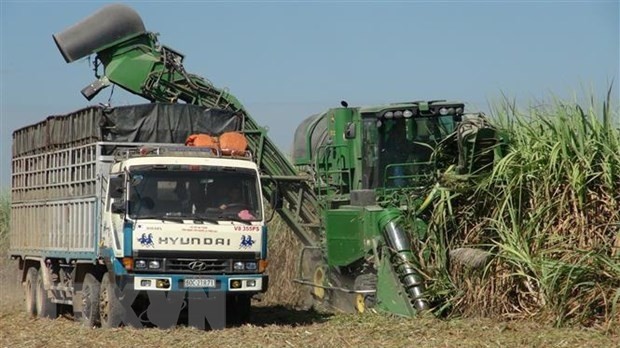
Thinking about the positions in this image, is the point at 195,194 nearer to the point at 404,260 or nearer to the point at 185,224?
the point at 185,224

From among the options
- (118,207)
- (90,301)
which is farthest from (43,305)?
(118,207)

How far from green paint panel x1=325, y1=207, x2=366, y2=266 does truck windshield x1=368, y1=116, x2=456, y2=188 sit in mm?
893

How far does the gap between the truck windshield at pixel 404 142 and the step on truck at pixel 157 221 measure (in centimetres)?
263

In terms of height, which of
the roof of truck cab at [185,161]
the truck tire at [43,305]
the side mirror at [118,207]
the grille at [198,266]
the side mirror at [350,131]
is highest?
the side mirror at [350,131]

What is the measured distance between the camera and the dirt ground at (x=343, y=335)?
39.8 ft

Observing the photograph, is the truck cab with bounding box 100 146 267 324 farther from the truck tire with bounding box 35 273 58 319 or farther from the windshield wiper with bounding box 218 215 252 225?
the truck tire with bounding box 35 273 58 319

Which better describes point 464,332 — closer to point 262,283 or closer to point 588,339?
point 588,339

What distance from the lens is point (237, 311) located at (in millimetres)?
15953

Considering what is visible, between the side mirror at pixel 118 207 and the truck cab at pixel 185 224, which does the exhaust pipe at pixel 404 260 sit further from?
the side mirror at pixel 118 207

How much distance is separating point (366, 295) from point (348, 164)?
285cm

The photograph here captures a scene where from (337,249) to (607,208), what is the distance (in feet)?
17.7

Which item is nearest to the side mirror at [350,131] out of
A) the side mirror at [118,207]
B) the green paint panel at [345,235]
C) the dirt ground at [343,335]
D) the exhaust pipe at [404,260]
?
the green paint panel at [345,235]

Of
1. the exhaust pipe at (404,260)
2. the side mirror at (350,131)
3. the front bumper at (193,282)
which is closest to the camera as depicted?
the front bumper at (193,282)

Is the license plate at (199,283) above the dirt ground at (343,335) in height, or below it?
above
